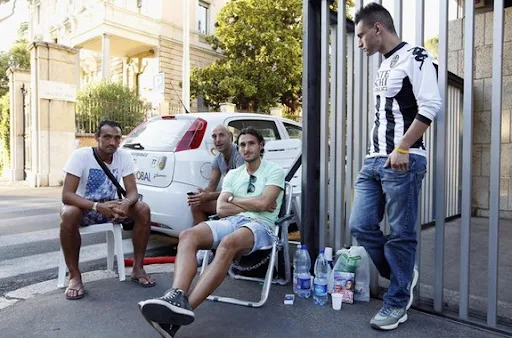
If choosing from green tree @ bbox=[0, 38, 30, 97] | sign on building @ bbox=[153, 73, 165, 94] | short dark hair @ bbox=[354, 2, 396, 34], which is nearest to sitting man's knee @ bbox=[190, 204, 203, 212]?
short dark hair @ bbox=[354, 2, 396, 34]

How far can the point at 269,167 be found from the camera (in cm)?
354

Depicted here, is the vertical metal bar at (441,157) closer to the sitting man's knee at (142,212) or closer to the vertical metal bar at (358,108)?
the vertical metal bar at (358,108)

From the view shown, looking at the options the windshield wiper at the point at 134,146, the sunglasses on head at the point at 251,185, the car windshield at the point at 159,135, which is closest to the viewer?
the sunglasses on head at the point at 251,185

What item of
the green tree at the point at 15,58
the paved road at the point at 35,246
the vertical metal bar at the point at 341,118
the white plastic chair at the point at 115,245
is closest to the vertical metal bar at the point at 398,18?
the vertical metal bar at the point at 341,118

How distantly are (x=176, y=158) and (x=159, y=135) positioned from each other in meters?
0.56

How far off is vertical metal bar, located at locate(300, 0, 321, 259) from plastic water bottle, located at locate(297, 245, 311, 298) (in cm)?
28

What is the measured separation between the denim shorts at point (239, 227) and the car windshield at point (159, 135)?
5.43 ft

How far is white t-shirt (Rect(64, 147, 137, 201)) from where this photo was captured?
143 inches

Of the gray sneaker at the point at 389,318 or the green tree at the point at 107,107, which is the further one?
the green tree at the point at 107,107

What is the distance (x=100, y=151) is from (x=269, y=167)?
1509 millimetres

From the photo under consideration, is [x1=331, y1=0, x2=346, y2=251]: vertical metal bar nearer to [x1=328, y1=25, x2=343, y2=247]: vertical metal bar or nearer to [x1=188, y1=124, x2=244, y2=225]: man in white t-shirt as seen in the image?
[x1=328, y1=25, x2=343, y2=247]: vertical metal bar

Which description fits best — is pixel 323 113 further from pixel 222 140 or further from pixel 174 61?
pixel 174 61

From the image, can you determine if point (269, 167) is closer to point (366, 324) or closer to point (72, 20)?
point (366, 324)

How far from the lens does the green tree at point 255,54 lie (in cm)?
2000
